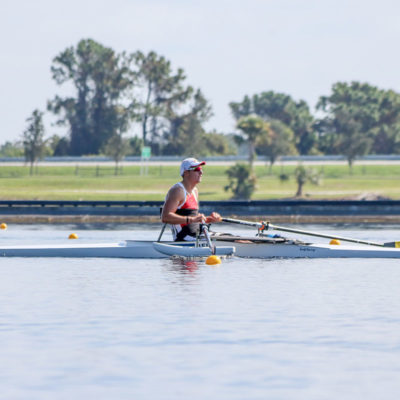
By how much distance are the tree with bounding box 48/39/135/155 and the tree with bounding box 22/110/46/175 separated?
3338cm

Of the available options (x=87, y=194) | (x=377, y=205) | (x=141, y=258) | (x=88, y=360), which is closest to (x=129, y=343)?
(x=88, y=360)

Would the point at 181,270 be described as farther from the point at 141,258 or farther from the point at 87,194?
the point at 87,194

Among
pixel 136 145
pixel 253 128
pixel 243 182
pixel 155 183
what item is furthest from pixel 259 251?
pixel 136 145

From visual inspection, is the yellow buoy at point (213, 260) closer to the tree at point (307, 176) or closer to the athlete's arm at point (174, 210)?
the athlete's arm at point (174, 210)

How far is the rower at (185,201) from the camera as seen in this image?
72.0ft

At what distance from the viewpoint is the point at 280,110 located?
170500 mm

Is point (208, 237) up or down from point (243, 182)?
down

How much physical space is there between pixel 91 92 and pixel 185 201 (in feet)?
369

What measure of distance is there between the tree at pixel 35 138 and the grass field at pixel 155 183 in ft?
7.51

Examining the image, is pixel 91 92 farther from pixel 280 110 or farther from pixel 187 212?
pixel 187 212

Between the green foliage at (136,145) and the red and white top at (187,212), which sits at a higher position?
the green foliage at (136,145)

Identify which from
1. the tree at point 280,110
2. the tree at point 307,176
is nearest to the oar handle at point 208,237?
the tree at point 307,176

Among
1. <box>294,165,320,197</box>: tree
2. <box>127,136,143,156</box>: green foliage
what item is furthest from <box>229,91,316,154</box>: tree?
<box>294,165,320,197</box>: tree

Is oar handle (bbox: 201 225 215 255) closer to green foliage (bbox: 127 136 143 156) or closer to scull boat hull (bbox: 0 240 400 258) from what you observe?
scull boat hull (bbox: 0 240 400 258)
